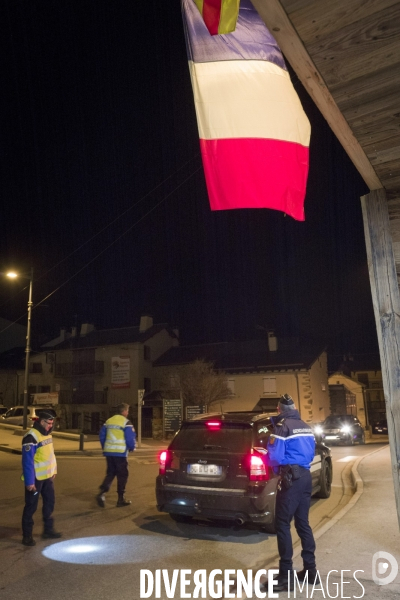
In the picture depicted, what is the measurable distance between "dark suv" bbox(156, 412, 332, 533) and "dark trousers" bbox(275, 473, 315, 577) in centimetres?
145

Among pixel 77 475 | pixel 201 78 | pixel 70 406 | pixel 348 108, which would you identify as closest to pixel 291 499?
pixel 348 108

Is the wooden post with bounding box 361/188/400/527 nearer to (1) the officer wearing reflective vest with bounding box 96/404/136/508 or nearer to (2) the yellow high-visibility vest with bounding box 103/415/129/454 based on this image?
(1) the officer wearing reflective vest with bounding box 96/404/136/508

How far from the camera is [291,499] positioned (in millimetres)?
4754

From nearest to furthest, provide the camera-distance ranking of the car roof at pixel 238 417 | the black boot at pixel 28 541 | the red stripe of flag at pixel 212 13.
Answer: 1. the red stripe of flag at pixel 212 13
2. the black boot at pixel 28 541
3. the car roof at pixel 238 417

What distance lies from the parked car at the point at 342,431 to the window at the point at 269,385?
38.8 feet

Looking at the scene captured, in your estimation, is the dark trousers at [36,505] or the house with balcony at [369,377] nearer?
the dark trousers at [36,505]

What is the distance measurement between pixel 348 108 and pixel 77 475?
479 inches

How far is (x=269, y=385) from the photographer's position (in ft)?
122

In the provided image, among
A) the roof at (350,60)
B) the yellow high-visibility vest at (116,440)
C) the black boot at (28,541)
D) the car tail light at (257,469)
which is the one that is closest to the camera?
the roof at (350,60)

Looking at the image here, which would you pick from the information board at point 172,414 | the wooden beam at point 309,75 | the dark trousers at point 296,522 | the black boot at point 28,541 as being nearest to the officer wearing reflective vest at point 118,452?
the black boot at point 28,541

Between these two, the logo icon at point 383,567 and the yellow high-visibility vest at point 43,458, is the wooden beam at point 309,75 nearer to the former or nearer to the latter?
the logo icon at point 383,567

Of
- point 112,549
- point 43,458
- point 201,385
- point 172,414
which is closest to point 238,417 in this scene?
point 112,549

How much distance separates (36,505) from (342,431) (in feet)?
68.0

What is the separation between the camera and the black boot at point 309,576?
4508 mm
